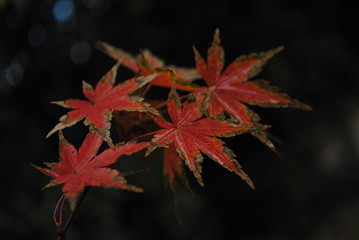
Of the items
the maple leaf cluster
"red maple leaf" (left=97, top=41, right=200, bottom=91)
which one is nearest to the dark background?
"red maple leaf" (left=97, top=41, right=200, bottom=91)

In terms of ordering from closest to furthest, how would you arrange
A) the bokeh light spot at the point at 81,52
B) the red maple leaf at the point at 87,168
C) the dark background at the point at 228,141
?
the red maple leaf at the point at 87,168, the dark background at the point at 228,141, the bokeh light spot at the point at 81,52

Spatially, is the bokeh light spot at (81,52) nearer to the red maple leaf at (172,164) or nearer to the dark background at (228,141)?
the dark background at (228,141)

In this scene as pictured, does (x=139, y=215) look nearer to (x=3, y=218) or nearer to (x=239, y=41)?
(x=3, y=218)

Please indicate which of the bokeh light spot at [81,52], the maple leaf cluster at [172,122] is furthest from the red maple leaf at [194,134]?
the bokeh light spot at [81,52]

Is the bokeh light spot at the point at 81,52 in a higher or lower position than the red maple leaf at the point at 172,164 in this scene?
higher

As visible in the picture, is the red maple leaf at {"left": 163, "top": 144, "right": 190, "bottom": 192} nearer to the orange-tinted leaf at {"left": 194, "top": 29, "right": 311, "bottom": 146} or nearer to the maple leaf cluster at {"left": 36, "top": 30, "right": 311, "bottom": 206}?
the maple leaf cluster at {"left": 36, "top": 30, "right": 311, "bottom": 206}

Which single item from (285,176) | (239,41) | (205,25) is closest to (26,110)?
(205,25)

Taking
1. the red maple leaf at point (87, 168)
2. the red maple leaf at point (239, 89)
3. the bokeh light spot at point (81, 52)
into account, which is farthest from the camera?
the bokeh light spot at point (81, 52)

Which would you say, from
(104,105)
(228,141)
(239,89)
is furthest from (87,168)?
(228,141)
